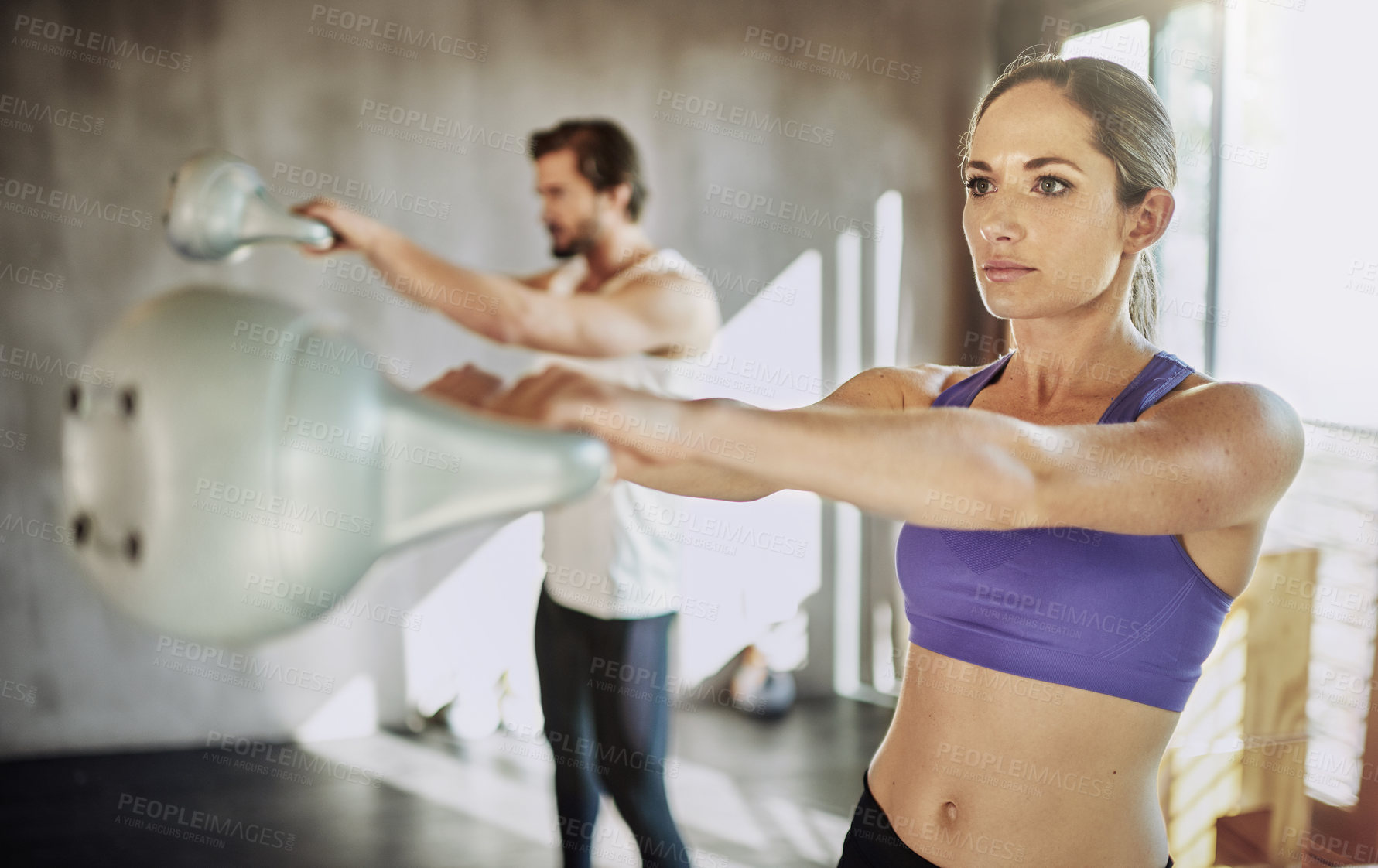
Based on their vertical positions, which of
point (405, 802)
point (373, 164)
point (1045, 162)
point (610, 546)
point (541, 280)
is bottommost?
point (405, 802)

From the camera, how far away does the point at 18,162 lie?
139 inches

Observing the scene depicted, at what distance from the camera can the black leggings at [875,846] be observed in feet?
3.65

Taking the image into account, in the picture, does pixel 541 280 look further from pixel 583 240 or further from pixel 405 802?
pixel 405 802

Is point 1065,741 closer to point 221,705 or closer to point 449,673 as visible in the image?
point 449,673

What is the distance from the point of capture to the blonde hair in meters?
1.08

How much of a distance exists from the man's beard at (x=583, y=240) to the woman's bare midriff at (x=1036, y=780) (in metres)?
1.40

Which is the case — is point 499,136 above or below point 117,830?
above

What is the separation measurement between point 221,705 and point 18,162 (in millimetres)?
2092

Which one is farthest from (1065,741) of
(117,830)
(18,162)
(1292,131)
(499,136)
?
(18,162)

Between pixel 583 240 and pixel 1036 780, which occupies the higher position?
pixel 583 240

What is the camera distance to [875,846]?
1.14 meters

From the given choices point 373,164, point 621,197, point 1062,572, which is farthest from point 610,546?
point 373,164

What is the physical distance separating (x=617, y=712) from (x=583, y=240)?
1.04 metres

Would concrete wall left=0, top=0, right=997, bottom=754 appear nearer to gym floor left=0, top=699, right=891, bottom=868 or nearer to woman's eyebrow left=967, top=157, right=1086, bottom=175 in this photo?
gym floor left=0, top=699, right=891, bottom=868
